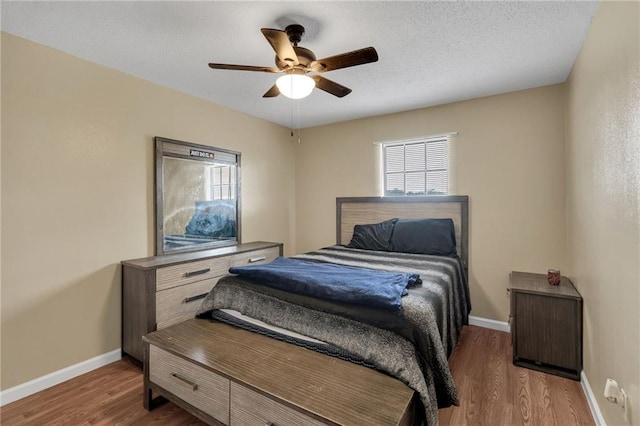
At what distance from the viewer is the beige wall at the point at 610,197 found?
1.20 meters

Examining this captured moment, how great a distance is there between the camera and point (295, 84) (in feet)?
6.38

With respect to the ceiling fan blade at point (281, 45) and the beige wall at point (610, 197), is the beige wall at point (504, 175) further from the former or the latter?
the ceiling fan blade at point (281, 45)

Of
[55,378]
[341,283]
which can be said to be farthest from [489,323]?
[55,378]

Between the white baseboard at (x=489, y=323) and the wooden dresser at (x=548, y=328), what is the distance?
0.71 meters

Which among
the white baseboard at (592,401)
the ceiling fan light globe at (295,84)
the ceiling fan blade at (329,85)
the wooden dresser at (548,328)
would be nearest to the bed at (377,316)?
the wooden dresser at (548,328)

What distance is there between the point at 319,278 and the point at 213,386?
0.79 metres

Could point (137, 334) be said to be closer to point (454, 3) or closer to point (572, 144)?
point (454, 3)

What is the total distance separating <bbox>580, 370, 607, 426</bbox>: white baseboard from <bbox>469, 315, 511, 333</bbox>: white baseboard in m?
0.89

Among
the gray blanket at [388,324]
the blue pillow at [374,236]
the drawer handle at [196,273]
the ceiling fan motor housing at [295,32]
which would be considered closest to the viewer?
the gray blanket at [388,324]

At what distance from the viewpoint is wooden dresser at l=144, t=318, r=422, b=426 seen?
1.21m

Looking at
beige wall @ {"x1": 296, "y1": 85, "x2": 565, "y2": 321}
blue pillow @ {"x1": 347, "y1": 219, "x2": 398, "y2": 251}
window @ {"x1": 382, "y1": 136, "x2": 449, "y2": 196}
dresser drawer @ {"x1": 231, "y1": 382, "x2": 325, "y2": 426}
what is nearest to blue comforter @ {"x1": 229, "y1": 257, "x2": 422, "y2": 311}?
dresser drawer @ {"x1": 231, "y1": 382, "x2": 325, "y2": 426}

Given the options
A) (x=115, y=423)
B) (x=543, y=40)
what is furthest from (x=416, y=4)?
(x=115, y=423)

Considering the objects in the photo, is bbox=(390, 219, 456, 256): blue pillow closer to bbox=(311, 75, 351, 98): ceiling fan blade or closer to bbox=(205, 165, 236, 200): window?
bbox=(311, 75, 351, 98): ceiling fan blade

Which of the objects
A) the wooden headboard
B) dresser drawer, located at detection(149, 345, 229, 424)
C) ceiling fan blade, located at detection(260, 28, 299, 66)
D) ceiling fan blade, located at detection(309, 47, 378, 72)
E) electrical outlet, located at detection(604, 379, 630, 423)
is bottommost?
dresser drawer, located at detection(149, 345, 229, 424)
